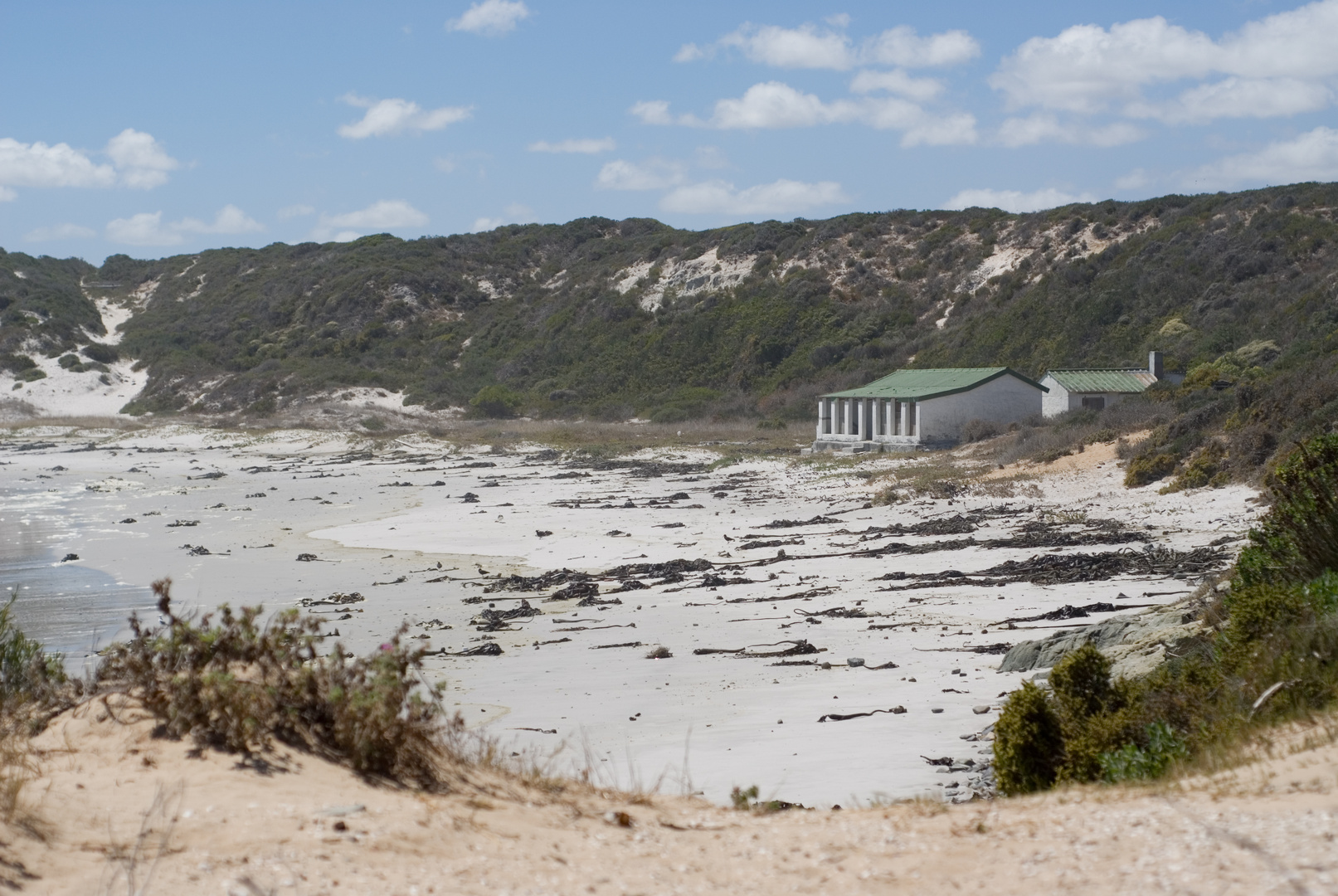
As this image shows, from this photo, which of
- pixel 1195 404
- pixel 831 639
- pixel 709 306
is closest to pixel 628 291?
pixel 709 306

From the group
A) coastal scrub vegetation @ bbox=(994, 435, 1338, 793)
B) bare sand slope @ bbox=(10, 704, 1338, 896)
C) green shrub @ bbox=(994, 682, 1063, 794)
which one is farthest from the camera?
green shrub @ bbox=(994, 682, 1063, 794)

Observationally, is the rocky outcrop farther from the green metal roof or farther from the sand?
the green metal roof

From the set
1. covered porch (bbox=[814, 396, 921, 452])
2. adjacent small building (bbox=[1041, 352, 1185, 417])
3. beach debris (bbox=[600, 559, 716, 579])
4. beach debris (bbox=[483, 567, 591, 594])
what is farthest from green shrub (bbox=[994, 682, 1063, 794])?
covered porch (bbox=[814, 396, 921, 452])

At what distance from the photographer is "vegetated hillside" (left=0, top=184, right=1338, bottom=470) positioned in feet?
173

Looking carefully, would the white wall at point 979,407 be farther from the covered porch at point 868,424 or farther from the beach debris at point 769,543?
the beach debris at point 769,543

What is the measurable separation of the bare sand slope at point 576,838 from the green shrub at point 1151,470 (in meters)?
17.9

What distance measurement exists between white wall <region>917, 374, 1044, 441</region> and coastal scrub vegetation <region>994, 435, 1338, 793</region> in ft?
96.1

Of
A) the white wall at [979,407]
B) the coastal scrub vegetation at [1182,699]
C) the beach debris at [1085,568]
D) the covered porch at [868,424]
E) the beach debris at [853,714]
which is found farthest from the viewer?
the covered porch at [868,424]

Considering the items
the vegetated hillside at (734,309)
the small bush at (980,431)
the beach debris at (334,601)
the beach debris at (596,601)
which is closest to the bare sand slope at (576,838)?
the beach debris at (596,601)

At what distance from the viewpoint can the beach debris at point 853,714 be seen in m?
8.71

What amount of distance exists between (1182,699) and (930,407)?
3079cm

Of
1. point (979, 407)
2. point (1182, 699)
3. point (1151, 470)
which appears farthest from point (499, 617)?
point (979, 407)

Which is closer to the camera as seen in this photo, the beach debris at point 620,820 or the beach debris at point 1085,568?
the beach debris at point 620,820

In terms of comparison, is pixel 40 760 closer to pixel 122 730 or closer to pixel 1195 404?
pixel 122 730
